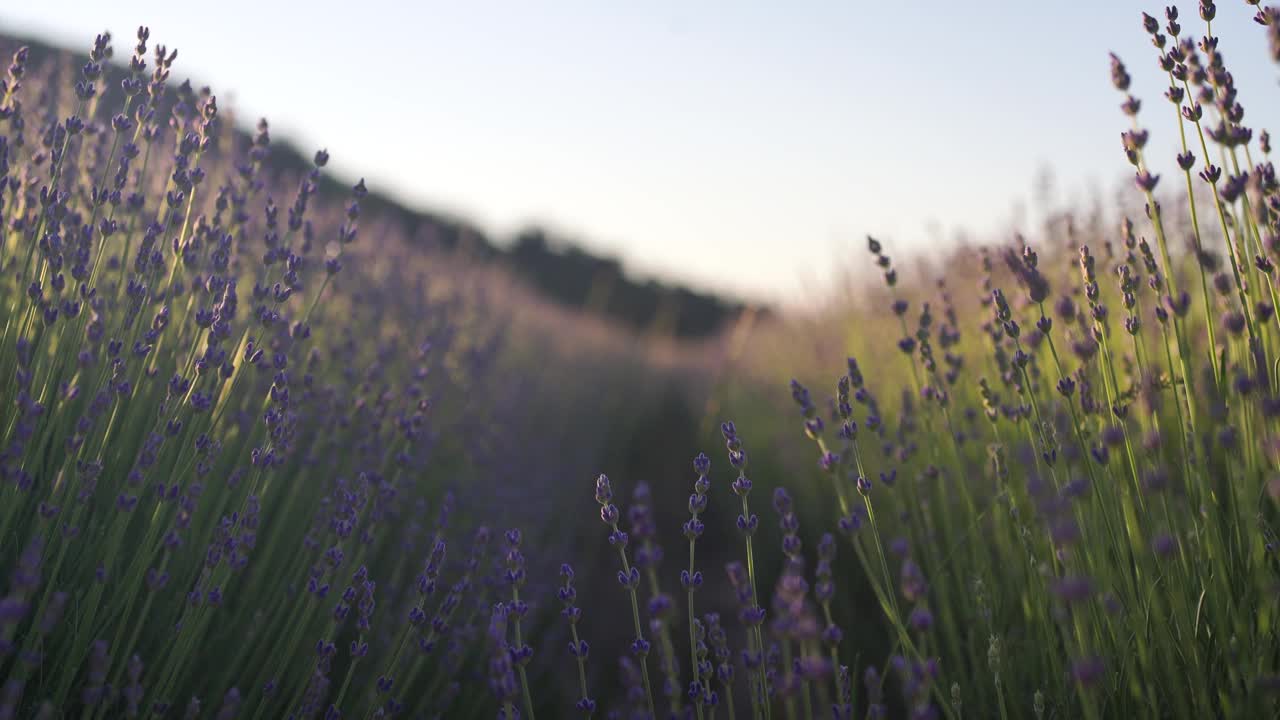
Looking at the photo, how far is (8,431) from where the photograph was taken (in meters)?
1.55

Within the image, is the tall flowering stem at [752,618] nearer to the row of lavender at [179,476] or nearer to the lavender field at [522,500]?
the lavender field at [522,500]

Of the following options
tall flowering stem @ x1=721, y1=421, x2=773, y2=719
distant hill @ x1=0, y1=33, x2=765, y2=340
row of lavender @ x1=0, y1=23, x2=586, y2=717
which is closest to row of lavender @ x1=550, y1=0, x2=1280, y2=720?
tall flowering stem @ x1=721, y1=421, x2=773, y2=719

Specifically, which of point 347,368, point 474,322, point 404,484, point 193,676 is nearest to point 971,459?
point 404,484

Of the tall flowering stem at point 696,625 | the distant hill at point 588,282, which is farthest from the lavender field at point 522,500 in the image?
the distant hill at point 588,282

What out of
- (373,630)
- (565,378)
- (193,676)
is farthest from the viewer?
(565,378)

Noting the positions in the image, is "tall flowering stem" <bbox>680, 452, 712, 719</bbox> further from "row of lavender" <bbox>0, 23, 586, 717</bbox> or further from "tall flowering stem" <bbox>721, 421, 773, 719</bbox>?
"row of lavender" <bbox>0, 23, 586, 717</bbox>

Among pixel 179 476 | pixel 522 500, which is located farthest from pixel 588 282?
pixel 179 476

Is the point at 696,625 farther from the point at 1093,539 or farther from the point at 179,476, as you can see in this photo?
the point at 179,476

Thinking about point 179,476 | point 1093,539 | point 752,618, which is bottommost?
point 179,476

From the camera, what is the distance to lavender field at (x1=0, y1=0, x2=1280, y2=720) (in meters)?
1.35

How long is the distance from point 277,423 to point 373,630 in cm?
89

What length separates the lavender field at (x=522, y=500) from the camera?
135 centimetres

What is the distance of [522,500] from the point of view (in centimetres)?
351

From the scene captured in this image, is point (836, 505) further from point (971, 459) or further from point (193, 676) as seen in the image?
point (193, 676)
